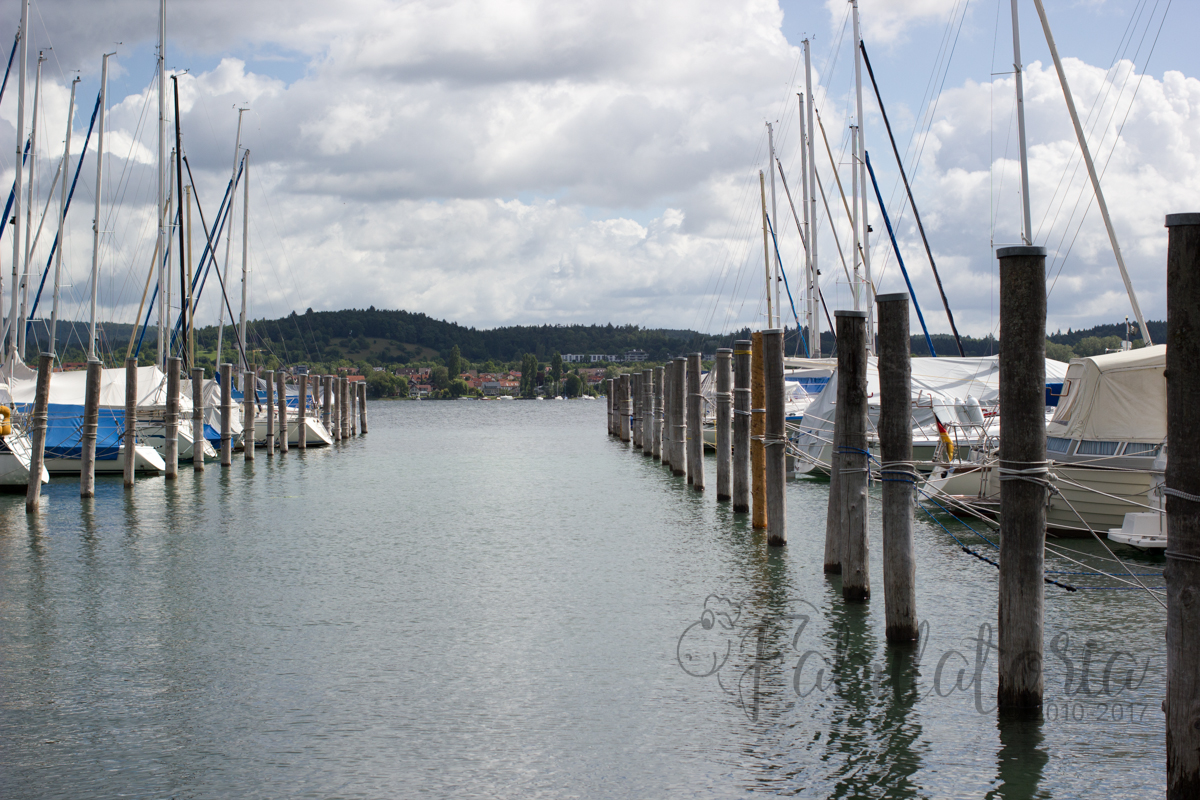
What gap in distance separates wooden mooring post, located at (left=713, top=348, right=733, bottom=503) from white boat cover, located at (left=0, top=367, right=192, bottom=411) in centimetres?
1395

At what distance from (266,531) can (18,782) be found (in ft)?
37.1

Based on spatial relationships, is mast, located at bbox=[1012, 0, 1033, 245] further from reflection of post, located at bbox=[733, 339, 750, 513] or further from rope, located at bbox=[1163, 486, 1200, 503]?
rope, located at bbox=[1163, 486, 1200, 503]

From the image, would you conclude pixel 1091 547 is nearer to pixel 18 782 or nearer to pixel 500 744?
pixel 500 744

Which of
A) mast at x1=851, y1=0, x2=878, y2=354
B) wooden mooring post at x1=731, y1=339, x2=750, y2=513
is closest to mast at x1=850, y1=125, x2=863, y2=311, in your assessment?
mast at x1=851, y1=0, x2=878, y2=354

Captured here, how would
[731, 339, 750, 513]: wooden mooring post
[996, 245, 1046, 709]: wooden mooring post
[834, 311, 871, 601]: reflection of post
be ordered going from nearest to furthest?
[996, 245, 1046, 709]: wooden mooring post
[834, 311, 871, 601]: reflection of post
[731, 339, 750, 513]: wooden mooring post

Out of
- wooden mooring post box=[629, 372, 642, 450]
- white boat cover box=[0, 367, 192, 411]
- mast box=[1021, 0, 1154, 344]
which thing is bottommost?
wooden mooring post box=[629, 372, 642, 450]

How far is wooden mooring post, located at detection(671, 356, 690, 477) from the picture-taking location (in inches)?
957

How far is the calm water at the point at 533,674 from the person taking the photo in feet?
21.9

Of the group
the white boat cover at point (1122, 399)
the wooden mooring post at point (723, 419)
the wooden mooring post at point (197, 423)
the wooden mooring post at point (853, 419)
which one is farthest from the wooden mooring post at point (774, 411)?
the wooden mooring post at point (197, 423)

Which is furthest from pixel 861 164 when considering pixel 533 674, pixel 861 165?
pixel 533 674

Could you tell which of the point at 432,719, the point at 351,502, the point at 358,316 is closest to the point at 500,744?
the point at 432,719

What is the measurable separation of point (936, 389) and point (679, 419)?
603cm
